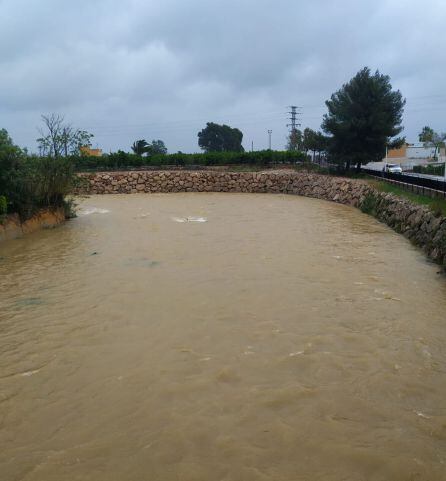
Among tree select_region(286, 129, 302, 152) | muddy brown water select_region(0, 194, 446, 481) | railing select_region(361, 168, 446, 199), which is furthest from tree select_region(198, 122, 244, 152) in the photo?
muddy brown water select_region(0, 194, 446, 481)

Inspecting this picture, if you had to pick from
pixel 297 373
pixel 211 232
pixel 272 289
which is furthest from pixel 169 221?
pixel 297 373

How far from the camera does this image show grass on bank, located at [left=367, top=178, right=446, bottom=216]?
506 inches

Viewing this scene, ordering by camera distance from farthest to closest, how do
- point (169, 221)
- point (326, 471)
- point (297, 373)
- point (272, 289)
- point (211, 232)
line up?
point (169, 221), point (211, 232), point (272, 289), point (297, 373), point (326, 471)

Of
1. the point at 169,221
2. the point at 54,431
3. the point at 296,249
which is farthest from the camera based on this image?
the point at 169,221

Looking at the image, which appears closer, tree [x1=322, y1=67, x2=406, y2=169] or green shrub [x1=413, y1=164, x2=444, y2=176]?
tree [x1=322, y1=67, x2=406, y2=169]

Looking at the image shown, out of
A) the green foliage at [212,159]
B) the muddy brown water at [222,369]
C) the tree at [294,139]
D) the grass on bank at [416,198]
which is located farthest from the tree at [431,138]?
the muddy brown water at [222,369]

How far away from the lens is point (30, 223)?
15453 mm

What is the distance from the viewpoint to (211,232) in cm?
1448

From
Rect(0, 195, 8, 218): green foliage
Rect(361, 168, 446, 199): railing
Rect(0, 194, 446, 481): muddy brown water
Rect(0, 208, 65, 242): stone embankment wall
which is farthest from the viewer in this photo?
Rect(361, 168, 446, 199): railing

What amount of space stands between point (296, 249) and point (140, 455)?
28.2 feet

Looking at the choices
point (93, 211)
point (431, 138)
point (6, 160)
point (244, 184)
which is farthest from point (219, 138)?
point (6, 160)

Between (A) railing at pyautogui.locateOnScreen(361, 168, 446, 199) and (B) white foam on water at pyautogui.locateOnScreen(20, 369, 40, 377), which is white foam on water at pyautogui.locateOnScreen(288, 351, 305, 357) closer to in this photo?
(B) white foam on water at pyautogui.locateOnScreen(20, 369, 40, 377)

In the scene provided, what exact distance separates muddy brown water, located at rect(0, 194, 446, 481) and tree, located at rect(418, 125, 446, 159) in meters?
65.4

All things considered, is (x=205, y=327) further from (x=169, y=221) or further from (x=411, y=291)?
(x=169, y=221)
